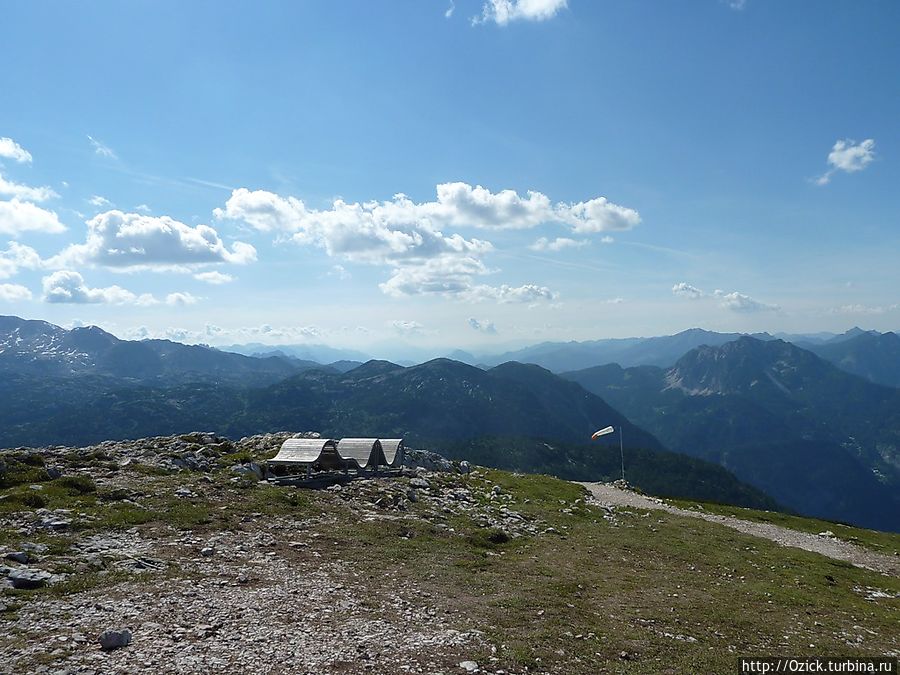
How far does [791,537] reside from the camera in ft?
146

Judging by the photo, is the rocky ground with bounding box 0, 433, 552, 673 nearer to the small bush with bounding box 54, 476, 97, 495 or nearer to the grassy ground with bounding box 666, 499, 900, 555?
the small bush with bounding box 54, 476, 97, 495

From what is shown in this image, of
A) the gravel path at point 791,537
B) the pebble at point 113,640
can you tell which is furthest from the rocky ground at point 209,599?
the gravel path at point 791,537

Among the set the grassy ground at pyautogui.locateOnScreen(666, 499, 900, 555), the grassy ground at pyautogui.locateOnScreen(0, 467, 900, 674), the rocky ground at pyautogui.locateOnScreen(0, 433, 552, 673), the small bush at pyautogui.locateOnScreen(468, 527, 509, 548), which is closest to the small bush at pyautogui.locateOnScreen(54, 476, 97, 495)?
the grassy ground at pyautogui.locateOnScreen(0, 467, 900, 674)

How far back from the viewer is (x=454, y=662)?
44.4 ft

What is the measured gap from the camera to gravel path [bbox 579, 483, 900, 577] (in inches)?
1469

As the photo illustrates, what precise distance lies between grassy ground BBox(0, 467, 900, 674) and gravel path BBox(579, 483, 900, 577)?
469cm

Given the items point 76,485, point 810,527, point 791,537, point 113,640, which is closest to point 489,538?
point 113,640

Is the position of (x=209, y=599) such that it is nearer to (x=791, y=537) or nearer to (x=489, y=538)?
(x=489, y=538)

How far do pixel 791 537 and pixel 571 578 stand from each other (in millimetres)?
33644

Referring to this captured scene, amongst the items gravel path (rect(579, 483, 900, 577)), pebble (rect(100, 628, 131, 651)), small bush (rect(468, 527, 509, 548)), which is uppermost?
pebble (rect(100, 628, 131, 651))

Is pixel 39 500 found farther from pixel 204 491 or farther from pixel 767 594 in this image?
pixel 767 594

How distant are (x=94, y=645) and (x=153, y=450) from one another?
35.0m

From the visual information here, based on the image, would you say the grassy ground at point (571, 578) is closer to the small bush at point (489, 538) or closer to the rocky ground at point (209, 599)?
the small bush at point (489, 538)

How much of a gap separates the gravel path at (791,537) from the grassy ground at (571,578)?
4.69 meters
